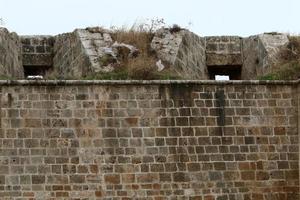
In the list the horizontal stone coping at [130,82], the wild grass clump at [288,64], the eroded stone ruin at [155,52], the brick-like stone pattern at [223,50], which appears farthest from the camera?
the brick-like stone pattern at [223,50]

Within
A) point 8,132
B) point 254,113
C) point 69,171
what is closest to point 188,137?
point 254,113

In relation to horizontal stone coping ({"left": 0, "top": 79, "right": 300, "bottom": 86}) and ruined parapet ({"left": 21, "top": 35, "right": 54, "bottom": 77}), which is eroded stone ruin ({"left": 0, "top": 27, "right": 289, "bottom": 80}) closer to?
ruined parapet ({"left": 21, "top": 35, "right": 54, "bottom": 77})

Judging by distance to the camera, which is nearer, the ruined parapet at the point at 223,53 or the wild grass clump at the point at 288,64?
the wild grass clump at the point at 288,64

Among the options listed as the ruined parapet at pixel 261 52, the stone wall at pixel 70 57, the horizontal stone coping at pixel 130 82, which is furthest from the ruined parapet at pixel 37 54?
the ruined parapet at pixel 261 52

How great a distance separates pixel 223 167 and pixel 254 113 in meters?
1.13

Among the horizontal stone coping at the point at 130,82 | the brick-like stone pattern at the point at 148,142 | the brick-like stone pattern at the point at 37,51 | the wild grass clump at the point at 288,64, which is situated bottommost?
the brick-like stone pattern at the point at 148,142

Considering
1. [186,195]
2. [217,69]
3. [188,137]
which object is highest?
[217,69]

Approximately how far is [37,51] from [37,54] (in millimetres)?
74

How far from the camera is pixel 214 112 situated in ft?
44.0

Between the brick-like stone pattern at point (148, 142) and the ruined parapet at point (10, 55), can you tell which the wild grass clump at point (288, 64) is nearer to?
the brick-like stone pattern at point (148, 142)

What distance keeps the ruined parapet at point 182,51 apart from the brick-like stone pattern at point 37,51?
2485 millimetres

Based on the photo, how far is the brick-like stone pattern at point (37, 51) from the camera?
16562 millimetres

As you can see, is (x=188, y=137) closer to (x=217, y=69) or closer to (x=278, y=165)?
(x=278, y=165)

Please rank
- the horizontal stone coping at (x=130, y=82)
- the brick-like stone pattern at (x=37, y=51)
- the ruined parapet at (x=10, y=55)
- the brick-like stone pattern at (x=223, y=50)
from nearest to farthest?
the horizontal stone coping at (x=130, y=82) < the ruined parapet at (x=10, y=55) < the brick-like stone pattern at (x=37, y=51) < the brick-like stone pattern at (x=223, y=50)
